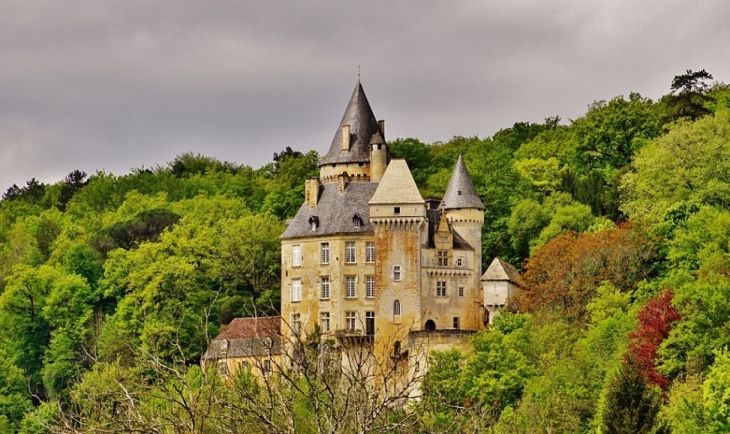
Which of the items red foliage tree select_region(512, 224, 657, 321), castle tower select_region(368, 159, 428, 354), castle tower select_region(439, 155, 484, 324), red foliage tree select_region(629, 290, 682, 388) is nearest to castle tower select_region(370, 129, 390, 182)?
castle tower select_region(439, 155, 484, 324)

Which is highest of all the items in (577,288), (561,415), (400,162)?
(400,162)

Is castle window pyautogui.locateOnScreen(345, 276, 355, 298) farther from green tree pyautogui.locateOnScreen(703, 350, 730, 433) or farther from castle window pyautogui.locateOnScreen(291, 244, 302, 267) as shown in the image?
green tree pyautogui.locateOnScreen(703, 350, 730, 433)

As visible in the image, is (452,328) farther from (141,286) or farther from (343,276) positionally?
(141,286)

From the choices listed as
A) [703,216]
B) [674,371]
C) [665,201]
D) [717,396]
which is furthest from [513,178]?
[717,396]

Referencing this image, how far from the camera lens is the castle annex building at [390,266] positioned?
2505 inches

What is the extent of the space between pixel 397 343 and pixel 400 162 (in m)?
7.95

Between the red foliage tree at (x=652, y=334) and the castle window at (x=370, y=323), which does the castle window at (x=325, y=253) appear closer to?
the castle window at (x=370, y=323)

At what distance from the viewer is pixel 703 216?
196ft

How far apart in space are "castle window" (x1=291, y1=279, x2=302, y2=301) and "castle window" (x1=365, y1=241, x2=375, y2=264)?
10.2 ft

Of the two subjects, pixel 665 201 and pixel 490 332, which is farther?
pixel 665 201

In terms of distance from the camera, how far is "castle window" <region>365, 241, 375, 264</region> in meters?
65.3

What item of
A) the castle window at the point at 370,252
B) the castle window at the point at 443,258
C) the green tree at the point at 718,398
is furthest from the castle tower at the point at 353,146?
the green tree at the point at 718,398

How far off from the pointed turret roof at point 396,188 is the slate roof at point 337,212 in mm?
1579

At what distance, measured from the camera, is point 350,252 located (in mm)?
65562
